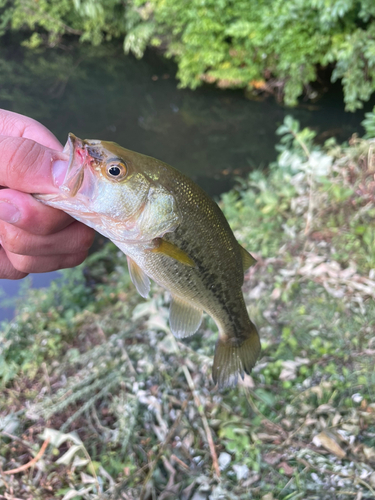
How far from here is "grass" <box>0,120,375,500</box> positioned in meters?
2.06

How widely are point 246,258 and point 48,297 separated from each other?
3.19m

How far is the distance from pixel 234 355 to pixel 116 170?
115 centimetres

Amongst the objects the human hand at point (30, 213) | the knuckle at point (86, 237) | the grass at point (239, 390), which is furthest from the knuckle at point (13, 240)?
the grass at point (239, 390)

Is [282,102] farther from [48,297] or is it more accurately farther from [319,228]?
[48,297]

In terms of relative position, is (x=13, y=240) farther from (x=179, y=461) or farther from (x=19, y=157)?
(x=179, y=461)

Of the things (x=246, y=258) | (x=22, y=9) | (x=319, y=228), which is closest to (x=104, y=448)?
(x=246, y=258)

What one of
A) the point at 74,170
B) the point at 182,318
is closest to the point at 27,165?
the point at 74,170

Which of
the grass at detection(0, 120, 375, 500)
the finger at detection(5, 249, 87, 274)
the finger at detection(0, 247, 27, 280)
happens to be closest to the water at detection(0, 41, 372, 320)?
the grass at detection(0, 120, 375, 500)

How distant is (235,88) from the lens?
26.8 feet

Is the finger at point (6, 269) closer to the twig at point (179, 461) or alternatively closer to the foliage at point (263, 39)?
the twig at point (179, 461)

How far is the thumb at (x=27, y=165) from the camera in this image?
1.12m

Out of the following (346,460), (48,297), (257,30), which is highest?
(257,30)

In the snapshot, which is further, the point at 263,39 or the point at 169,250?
the point at 263,39

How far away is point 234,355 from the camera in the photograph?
1.75 metres
